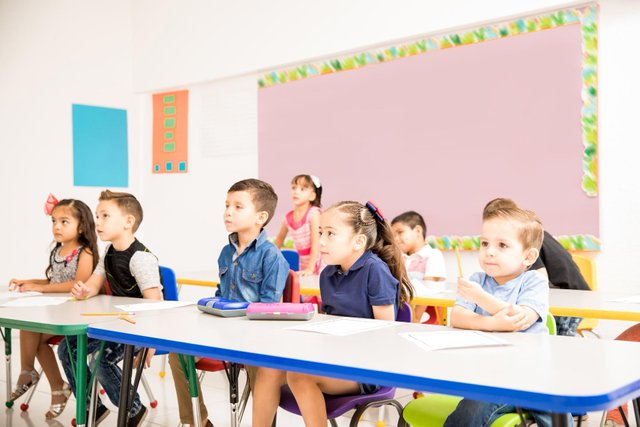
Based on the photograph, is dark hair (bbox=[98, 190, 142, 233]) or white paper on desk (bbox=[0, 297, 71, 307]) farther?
dark hair (bbox=[98, 190, 142, 233])

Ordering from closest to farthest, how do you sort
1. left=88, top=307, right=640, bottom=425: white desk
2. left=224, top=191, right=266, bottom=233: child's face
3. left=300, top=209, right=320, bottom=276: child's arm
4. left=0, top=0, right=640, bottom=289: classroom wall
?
1. left=88, top=307, right=640, bottom=425: white desk
2. left=224, top=191, right=266, bottom=233: child's face
3. left=300, top=209, right=320, bottom=276: child's arm
4. left=0, top=0, right=640, bottom=289: classroom wall

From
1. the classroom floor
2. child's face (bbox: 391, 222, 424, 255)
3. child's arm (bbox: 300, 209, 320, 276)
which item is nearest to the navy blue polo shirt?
the classroom floor

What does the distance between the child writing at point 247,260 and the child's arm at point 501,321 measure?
873 mm

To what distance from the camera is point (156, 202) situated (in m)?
6.79

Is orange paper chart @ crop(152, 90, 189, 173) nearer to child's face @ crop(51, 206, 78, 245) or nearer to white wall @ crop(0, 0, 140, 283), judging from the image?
white wall @ crop(0, 0, 140, 283)

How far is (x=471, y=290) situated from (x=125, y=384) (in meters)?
1.00

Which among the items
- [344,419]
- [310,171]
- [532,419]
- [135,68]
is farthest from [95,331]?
[135,68]

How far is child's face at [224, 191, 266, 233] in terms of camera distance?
264 cm

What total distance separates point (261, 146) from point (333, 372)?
15.1 ft

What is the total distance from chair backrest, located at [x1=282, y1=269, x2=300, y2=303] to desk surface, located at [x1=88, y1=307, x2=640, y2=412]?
0.58 m

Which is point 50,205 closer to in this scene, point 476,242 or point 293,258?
point 293,258

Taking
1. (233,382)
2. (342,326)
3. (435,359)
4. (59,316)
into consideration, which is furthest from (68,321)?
(435,359)

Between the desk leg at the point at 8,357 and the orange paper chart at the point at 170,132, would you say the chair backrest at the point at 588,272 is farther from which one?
the orange paper chart at the point at 170,132

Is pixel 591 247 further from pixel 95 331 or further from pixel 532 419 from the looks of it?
pixel 95 331
